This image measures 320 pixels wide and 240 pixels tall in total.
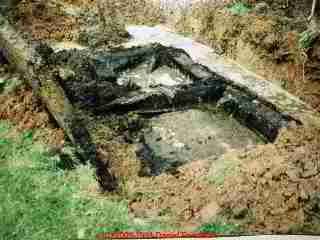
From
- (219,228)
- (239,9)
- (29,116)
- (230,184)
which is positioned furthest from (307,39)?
(29,116)

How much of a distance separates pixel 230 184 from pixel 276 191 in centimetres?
35

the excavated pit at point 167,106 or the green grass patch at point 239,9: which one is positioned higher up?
the green grass patch at point 239,9

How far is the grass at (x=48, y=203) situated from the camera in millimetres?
2559

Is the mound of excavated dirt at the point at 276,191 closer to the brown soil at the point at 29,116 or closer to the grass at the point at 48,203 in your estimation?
the grass at the point at 48,203

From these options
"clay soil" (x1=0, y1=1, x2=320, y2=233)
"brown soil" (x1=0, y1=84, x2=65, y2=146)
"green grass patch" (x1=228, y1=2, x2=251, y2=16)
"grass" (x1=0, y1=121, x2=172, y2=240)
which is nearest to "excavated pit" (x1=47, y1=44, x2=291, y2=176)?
"clay soil" (x1=0, y1=1, x2=320, y2=233)

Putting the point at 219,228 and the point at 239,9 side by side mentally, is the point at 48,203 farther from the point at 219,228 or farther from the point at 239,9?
the point at 239,9

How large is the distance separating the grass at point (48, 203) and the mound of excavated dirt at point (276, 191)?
0.61m

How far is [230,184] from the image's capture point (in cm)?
314

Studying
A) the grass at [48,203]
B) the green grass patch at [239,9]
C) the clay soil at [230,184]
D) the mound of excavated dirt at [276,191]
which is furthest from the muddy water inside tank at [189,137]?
the green grass patch at [239,9]

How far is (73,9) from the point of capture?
7023 mm

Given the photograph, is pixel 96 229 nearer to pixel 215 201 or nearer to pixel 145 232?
pixel 145 232

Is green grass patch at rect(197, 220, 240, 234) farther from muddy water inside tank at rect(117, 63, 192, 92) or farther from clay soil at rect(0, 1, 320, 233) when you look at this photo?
muddy water inside tank at rect(117, 63, 192, 92)

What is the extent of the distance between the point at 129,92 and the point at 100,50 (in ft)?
4.51

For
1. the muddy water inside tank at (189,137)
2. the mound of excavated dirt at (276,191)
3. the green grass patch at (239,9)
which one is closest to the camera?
the mound of excavated dirt at (276,191)
